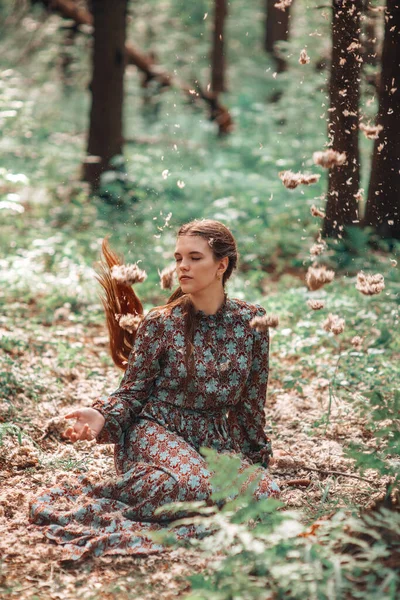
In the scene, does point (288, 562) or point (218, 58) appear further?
point (218, 58)

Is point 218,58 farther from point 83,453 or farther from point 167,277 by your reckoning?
point 83,453

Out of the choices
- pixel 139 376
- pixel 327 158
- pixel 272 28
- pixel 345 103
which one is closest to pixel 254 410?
pixel 139 376

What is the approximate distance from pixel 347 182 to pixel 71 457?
2340 mm

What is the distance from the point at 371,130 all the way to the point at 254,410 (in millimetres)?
1688

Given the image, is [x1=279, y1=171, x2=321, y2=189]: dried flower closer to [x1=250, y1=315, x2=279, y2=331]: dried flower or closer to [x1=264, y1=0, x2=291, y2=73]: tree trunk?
[x1=250, y1=315, x2=279, y2=331]: dried flower

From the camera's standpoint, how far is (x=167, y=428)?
3.52m

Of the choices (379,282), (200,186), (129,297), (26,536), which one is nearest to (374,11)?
(379,282)

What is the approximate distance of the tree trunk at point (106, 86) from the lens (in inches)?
358

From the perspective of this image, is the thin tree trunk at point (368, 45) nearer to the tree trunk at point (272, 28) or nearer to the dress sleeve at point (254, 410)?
the dress sleeve at point (254, 410)

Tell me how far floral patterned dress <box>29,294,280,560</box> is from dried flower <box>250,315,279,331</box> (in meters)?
0.10

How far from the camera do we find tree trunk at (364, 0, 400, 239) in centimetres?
400

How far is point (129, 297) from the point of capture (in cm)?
393

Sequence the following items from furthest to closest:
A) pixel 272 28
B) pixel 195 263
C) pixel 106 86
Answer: pixel 272 28 < pixel 106 86 < pixel 195 263

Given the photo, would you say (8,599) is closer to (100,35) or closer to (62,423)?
(62,423)
